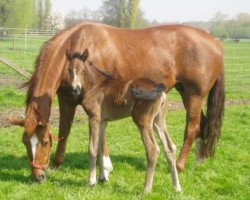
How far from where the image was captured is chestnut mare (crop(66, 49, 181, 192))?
4879mm

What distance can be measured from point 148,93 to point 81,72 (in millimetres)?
831

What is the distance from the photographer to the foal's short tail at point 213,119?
268 inches

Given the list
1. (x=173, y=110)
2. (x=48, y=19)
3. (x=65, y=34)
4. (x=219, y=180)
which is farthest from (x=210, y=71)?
(x=48, y=19)

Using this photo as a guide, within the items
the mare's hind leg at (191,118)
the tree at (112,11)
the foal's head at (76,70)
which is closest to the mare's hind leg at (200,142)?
the mare's hind leg at (191,118)

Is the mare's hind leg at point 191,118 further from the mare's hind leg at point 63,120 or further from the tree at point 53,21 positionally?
the tree at point 53,21

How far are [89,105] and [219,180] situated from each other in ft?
7.20

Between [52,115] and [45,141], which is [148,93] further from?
[52,115]

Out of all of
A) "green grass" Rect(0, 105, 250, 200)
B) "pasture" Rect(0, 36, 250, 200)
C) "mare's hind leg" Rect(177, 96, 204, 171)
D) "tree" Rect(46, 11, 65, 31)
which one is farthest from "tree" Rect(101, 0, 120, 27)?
"mare's hind leg" Rect(177, 96, 204, 171)

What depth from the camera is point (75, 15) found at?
319 feet

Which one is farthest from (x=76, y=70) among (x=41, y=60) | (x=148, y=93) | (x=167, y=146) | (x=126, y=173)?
(x=126, y=173)

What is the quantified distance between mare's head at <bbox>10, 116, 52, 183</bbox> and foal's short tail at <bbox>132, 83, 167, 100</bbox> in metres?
1.20

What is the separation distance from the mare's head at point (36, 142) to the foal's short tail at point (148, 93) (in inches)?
47.1

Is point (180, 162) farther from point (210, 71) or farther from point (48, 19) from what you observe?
point (48, 19)

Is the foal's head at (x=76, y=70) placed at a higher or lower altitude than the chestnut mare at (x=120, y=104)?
higher
